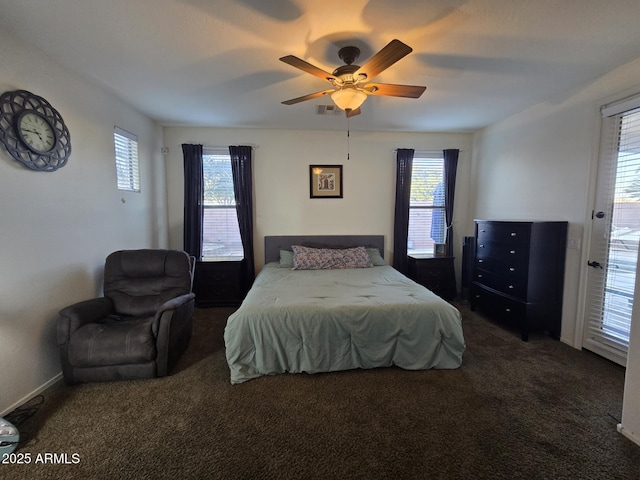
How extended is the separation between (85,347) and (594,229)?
4.67 m

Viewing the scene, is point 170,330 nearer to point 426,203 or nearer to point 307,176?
point 307,176

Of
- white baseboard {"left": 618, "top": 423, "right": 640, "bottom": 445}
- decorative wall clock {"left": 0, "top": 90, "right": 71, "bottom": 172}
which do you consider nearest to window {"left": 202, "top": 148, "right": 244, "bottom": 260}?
decorative wall clock {"left": 0, "top": 90, "right": 71, "bottom": 172}

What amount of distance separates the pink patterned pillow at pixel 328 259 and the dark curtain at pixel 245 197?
779 millimetres

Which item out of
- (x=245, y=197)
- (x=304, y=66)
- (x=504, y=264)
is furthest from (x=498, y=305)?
(x=245, y=197)

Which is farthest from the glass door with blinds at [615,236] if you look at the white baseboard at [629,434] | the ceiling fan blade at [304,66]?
the ceiling fan blade at [304,66]

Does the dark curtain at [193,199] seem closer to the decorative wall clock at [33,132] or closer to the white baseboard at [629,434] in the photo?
the decorative wall clock at [33,132]

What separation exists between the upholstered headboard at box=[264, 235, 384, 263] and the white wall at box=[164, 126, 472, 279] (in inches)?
4.1

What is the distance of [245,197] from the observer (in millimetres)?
4145

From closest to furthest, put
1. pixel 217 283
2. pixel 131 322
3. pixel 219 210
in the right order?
pixel 131 322
pixel 217 283
pixel 219 210

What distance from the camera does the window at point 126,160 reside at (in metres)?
3.14

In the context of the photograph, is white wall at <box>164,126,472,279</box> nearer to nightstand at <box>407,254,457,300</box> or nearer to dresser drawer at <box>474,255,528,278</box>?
nightstand at <box>407,254,457,300</box>

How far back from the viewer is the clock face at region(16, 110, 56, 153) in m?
1.99

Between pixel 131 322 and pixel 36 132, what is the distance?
170 centimetres

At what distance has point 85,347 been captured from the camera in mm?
2119
